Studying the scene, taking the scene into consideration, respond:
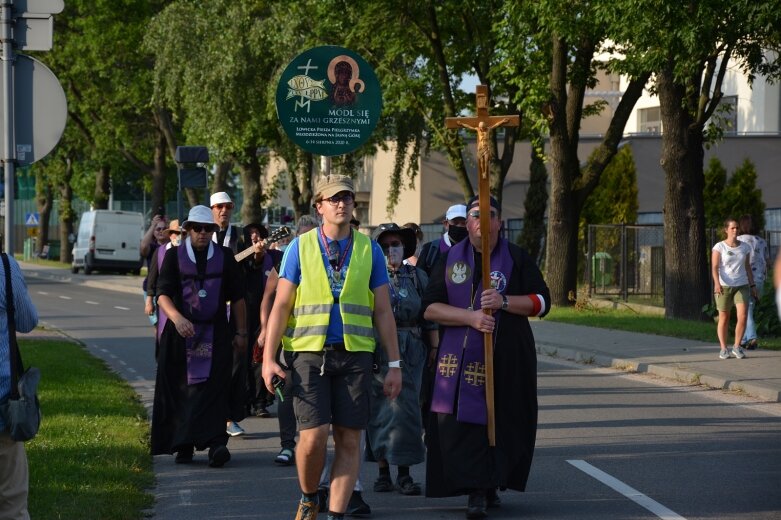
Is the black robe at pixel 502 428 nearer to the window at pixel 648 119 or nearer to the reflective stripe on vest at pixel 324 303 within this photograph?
the reflective stripe on vest at pixel 324 303

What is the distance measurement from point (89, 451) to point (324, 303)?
348 centimetres

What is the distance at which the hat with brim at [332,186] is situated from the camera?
22.7ft

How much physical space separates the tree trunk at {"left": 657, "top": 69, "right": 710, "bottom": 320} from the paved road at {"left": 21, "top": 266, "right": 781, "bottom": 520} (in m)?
7.56

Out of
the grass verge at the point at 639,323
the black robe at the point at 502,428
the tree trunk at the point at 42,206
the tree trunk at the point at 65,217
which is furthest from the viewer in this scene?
the tree trunk at the point at 42,206

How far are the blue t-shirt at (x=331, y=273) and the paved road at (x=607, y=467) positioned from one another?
1.45 m

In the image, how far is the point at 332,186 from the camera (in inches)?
Answer: 273

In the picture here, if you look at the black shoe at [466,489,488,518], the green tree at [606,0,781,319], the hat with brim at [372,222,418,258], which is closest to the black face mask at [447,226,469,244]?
the hat with brim at [372,222,418,258]

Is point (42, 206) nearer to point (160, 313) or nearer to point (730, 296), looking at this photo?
point (730, 296)

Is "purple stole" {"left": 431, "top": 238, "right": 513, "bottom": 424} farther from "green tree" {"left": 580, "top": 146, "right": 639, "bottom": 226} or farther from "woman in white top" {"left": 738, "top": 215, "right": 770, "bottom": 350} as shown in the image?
"green tree" {"left": 580, "top": 146, "right": 639, "bottom": 226}

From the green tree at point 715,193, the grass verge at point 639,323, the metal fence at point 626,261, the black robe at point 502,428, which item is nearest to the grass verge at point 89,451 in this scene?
the black robe at point 502,428

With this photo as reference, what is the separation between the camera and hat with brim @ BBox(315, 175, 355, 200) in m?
6.93

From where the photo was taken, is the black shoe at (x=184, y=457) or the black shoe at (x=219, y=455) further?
the black shoe at (x=184, y=457)

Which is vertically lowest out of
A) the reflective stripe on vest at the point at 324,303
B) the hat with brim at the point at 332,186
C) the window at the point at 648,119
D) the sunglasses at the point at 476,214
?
the reflective stripe on vest at the point at 324,303

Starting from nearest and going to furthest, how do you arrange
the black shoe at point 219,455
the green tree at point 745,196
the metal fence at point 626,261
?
1. the black shoe at point 219,455
2. the metal fence at point 626,261
3. the green tree at point 745,196
